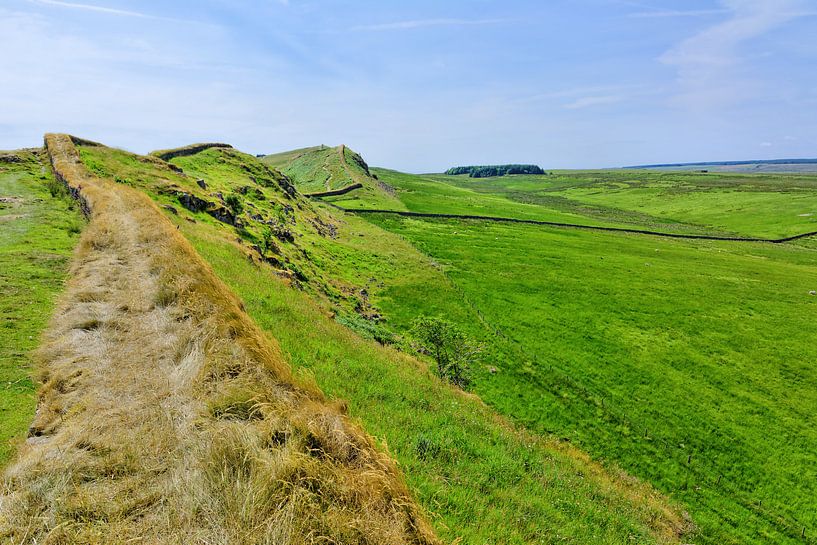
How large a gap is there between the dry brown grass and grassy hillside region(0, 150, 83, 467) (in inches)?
23.1

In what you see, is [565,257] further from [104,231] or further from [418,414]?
[104,231]

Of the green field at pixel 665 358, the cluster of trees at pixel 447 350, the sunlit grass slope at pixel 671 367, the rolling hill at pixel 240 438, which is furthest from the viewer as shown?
the cluster of trees at pixel 447 350

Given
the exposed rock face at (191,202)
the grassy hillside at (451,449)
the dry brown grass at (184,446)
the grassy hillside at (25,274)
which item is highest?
the exposed rock face at (191,202)

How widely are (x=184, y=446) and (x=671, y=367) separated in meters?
A: 45.6

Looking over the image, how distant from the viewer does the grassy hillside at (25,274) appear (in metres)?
8.63

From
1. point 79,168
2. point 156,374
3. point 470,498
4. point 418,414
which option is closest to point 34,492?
point 156,374

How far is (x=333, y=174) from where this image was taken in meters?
140

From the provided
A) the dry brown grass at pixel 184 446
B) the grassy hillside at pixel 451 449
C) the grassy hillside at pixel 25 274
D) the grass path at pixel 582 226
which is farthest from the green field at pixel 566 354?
the grass path at pixel 582 226

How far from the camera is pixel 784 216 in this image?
448ft

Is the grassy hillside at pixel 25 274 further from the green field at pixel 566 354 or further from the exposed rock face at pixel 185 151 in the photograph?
the exposed rock face at pixel 185 151

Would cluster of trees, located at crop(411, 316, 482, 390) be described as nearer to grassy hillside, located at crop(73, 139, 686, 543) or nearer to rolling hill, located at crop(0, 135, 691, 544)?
grassy hillside, located at crop(73, 139, 686, 543)

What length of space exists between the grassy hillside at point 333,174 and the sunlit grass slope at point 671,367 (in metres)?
57.4

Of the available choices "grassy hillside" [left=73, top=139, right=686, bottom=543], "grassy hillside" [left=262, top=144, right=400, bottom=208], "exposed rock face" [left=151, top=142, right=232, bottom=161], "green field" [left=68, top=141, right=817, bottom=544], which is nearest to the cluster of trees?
"green field" [left=68, top=141, right=817, bottom=544]

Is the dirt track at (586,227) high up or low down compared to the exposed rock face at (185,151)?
down
